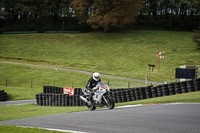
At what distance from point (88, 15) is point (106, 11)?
633 centimetres

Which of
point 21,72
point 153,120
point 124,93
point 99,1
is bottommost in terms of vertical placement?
point 21,72

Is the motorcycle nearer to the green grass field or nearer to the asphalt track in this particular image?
the asphalt track

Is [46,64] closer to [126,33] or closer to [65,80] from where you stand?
[65,80]

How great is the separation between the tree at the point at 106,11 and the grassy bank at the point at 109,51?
4.04 metres

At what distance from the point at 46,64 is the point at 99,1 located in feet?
82.5

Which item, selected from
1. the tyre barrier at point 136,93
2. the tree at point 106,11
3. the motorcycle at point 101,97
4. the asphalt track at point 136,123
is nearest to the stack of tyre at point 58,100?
the tyre barrier at point 136,93

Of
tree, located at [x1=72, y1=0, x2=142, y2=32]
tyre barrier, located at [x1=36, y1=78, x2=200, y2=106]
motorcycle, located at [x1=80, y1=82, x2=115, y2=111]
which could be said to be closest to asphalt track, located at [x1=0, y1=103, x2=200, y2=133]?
motorcycle, located at [x1=80, y1=82, x2=115, y2=111]

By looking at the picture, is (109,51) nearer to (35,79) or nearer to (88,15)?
(88,15)

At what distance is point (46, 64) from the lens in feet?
176

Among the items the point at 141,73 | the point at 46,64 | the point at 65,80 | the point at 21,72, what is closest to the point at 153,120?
the point at 65,80

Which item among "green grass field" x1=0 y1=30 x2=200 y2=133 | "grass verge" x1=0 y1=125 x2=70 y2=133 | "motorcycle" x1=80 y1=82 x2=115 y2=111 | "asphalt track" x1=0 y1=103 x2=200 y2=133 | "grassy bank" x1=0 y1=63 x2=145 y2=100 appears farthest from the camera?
"green grass field" x1=0 y1=30 x2=200 y2=133

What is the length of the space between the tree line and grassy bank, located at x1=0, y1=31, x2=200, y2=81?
498cm

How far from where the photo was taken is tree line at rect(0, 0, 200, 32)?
72875mm

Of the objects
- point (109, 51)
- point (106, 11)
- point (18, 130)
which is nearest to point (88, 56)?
point (109, 51)
